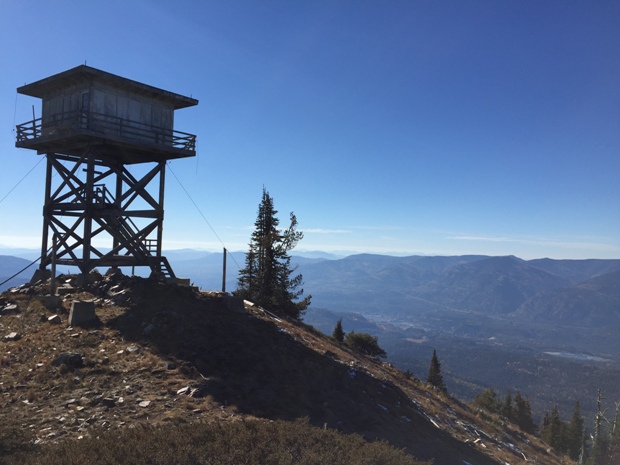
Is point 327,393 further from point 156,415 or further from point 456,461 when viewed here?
point 156,415

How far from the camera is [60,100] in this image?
2116 centimetres

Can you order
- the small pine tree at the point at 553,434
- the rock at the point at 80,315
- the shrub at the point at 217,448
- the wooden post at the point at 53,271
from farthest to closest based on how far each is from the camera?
the small pine tree at the point at 553,434 < the wooden post at the point at 53,271 < the rock at the point at 80,315 < the shrub at the point at 217,448

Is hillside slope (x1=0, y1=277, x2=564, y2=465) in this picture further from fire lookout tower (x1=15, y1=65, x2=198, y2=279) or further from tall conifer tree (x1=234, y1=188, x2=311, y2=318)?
tall conifer tree (x1=234, y1=188, x2=311, y2=318)

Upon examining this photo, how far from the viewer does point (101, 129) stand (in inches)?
784

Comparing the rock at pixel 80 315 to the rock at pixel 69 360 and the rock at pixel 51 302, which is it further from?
the rock at pixel 69 360

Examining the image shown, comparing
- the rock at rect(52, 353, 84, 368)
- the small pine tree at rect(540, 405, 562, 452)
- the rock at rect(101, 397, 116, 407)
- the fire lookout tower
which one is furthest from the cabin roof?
the small pine tree at rect(540, 405, 562, 452)

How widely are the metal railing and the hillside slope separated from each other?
6982mm

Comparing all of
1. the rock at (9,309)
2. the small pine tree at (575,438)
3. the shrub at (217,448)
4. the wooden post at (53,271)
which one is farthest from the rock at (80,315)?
the small pine tree at (575,438)

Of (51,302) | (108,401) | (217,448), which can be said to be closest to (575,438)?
(51,302)

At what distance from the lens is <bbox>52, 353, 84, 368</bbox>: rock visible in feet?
44.1

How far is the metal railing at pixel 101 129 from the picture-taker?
1942 cm

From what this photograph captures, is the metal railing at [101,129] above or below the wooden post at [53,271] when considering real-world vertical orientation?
above

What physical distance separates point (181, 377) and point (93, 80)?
47.4 ft

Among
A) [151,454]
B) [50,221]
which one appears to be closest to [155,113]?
[50,221]
